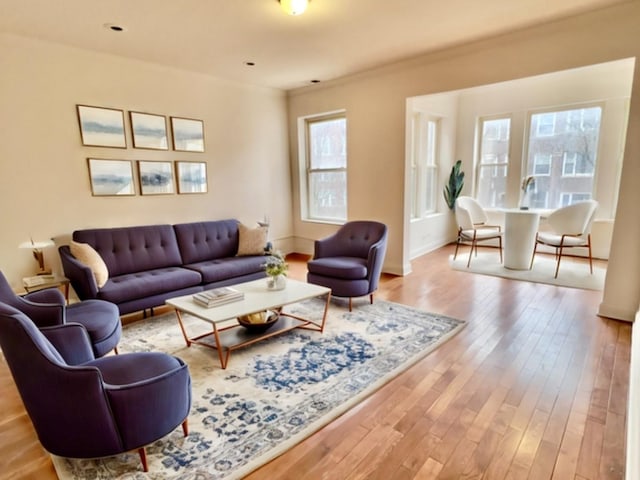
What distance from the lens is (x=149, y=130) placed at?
414cm

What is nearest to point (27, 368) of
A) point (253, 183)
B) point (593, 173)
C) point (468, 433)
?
point (468, 433)

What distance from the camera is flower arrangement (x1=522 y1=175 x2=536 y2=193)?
573 centimetres

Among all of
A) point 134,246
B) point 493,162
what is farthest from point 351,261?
→ point 493,162

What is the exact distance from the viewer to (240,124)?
5129 millimetres

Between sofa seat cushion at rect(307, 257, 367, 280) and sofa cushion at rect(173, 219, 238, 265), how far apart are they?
1.25 m

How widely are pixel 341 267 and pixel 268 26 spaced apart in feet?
7.72

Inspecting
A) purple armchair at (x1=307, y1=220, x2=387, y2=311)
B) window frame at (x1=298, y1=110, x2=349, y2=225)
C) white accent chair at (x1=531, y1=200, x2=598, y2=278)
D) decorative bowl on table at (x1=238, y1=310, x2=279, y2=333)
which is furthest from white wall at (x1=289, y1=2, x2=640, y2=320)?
decorative bowl on table at (x1=238, y1=310, x2=279, y2=333)

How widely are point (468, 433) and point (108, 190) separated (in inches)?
160

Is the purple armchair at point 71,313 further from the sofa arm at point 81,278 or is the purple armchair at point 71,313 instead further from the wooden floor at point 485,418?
the wooden floor at point 485,418

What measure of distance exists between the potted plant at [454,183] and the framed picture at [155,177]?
473cm

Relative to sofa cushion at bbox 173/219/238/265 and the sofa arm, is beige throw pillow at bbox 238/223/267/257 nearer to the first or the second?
sofa cushion at bbox 173/219/238/265

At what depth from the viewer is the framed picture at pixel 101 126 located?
3.66 metres

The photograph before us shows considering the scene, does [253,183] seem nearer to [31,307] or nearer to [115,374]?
[31,307]

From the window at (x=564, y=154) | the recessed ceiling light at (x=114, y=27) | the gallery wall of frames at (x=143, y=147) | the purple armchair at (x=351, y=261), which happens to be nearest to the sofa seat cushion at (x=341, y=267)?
the purple armchair at (x=351, y=261)
